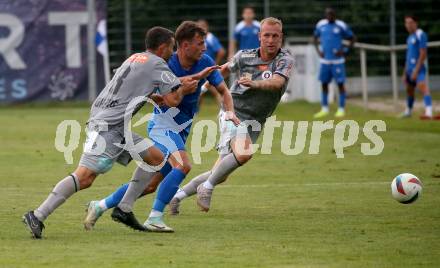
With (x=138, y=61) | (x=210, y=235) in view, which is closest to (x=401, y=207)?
(x=210, y=235)

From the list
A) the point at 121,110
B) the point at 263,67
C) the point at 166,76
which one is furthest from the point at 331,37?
the point at 121,110

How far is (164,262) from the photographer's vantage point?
850 centimetres

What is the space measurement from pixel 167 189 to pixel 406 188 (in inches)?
105

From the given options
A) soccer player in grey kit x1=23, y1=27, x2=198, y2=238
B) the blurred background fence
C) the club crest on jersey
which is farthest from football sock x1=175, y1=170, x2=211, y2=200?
the blurred background fence

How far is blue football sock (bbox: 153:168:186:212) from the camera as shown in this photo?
10.3 metres

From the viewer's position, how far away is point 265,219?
1115 centimetres

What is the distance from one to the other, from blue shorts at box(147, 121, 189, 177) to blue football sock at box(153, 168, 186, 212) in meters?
0.23

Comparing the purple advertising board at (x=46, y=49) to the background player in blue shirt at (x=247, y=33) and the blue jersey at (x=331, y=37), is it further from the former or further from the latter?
the blue jersey at (x=331, y=37)

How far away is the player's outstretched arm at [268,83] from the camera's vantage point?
10.8 m

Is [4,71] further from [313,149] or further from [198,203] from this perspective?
[198,203]

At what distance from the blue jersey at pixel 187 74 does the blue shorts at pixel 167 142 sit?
0.22 m

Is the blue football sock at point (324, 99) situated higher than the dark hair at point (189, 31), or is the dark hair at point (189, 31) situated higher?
the dark hair at point (189, 31)

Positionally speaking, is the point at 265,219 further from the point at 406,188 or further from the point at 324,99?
the point at 324,99

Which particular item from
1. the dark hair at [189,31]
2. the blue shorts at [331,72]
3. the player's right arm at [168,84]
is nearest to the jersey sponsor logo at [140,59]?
the player's right arm at [168,84]
